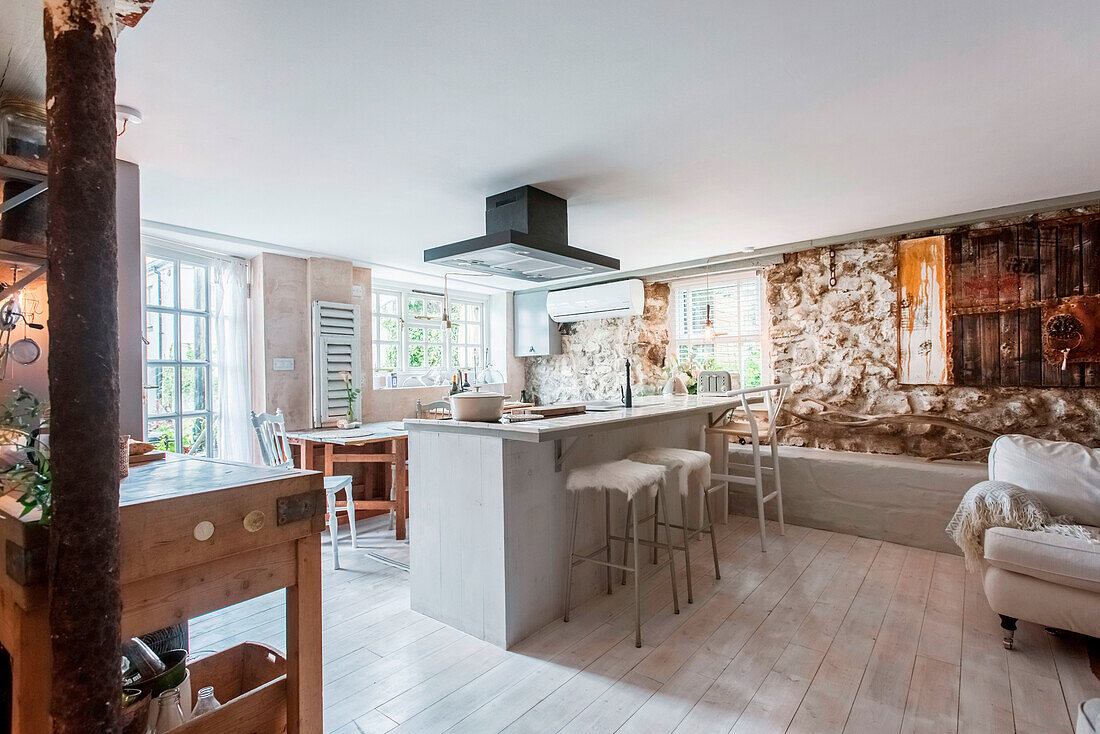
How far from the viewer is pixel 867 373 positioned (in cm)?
452

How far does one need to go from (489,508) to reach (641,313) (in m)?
4.00

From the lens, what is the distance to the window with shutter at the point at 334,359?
15.7 ft

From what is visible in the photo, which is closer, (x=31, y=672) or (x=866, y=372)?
(x=31, y=672)

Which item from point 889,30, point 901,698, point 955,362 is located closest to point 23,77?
point 889,30

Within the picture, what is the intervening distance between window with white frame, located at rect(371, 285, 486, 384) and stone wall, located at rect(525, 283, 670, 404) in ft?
3.03

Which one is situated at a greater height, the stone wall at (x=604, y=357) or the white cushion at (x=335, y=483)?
the stone wall at (x=604, y=357)

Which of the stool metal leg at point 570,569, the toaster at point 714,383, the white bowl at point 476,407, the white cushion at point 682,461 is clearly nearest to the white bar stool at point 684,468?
the white cushion at point 682,461

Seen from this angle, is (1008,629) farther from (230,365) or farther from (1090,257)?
(230,365)

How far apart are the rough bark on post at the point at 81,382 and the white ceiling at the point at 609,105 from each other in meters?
0.93

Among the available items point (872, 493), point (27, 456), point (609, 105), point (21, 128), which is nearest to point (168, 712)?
point (27, 456)

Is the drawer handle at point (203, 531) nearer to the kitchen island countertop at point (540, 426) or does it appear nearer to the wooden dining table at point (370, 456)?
the kitchen island countertop at point (540, 426)

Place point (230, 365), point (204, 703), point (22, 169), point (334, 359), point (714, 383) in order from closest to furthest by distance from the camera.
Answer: point (204, 703) < point (22, 169) < point (714, 383) < point (230, 365) < point (334, 359)

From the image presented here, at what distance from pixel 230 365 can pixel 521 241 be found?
3.05 metres

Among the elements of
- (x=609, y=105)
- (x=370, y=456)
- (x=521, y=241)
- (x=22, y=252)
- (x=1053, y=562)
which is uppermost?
A: (x=609, y=105)
